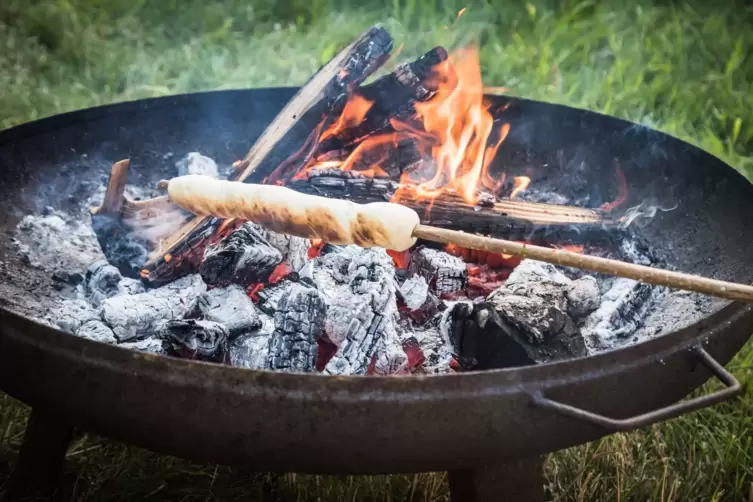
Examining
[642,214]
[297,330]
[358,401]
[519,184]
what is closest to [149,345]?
[297,330]

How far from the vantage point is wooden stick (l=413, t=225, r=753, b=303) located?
138cm

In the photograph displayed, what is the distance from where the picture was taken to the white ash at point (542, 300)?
1.75 meters

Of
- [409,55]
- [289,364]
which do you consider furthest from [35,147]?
[409,55]

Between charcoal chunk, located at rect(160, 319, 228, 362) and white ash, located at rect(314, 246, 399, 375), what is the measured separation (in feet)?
0.86

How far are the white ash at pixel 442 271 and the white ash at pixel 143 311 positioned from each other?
0.60 m

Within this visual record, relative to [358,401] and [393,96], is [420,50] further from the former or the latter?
[358,401]

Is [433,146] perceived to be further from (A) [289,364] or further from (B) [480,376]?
(B) [480,376]

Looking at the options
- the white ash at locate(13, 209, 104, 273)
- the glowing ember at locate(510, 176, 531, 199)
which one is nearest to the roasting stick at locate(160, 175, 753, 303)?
the white ash at locate(13, 209, 104, 273)

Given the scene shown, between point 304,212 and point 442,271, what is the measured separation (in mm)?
549

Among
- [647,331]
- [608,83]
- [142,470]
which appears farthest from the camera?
[608,83]

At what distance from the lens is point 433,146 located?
247cm

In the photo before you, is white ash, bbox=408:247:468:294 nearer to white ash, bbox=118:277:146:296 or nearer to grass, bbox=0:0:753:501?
white ash, bbox=118:277:146:296

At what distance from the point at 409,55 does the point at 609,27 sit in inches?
52.2

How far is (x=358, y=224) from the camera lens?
1.60m
